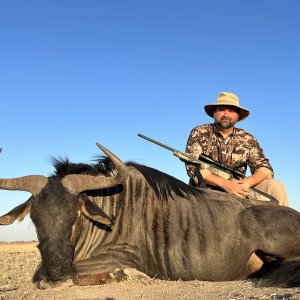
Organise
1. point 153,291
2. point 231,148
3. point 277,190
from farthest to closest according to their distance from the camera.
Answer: point 231,148, point 277,190, point 153,291

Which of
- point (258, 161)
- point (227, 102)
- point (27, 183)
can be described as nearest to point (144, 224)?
point (27, 183)

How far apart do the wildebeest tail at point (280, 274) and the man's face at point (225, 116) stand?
2313 mm

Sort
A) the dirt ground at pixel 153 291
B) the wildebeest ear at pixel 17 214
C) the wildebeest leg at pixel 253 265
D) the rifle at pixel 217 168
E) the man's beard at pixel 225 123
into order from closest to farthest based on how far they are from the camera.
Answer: the dirt ground at pixel 153 291
the wildebeest ear at pixel 17 214
the wildebeest leg at pixel 253 265
the rifle at pixel 217 168
the man's beard at pixel 225 123

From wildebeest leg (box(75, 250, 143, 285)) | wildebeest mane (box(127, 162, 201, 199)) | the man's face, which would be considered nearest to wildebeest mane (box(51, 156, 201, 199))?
wildebeest mane (box(127, 162, 201, 199))

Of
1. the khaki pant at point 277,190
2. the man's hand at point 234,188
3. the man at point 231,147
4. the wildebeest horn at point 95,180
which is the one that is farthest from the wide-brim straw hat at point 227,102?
the wildebeest horn at point 95,180

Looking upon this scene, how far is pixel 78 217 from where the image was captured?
4.83 meters

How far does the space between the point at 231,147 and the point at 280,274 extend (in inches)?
99.7

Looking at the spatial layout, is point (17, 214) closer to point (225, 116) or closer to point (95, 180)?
point (95, 180)

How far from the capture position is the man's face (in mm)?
7062

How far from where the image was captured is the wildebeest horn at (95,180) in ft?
15.8

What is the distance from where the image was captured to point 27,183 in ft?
16.1

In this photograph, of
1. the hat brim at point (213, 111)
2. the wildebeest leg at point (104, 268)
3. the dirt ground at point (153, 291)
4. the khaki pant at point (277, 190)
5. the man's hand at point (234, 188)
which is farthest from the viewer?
the hat brim at point (213, 111)

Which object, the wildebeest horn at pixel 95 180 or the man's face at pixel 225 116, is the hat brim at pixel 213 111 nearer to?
the man's face at pixel 225 116

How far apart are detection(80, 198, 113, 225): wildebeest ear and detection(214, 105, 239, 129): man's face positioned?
9.20 feet
